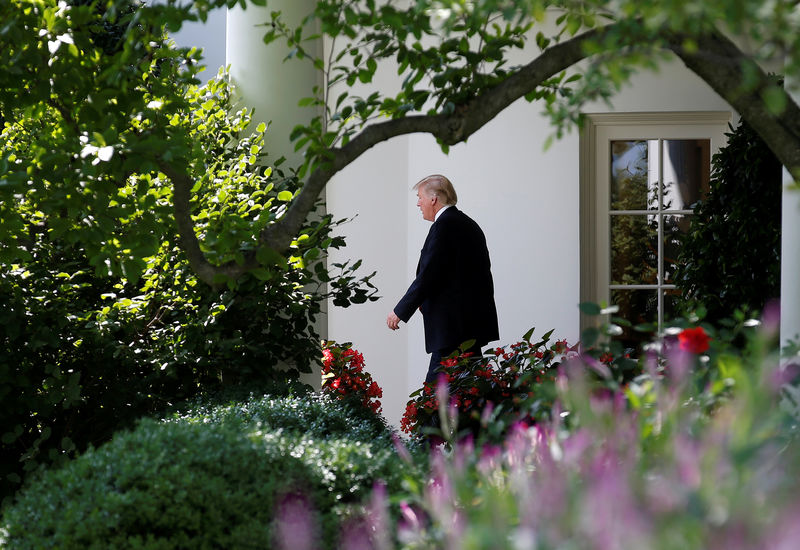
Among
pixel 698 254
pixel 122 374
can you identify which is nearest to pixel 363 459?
pixel 122 374

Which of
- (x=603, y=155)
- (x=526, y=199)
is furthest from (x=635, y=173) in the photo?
(x=526, y=199)

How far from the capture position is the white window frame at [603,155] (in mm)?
6547

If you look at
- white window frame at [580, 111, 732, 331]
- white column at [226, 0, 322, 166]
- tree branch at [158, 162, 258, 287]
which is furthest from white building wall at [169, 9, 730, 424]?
tree branch at [158, 162, 258, 287]

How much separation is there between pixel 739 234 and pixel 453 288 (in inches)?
57.8

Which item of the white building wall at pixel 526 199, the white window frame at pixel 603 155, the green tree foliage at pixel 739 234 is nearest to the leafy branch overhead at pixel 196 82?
the green tree foliage at pixel 739 234

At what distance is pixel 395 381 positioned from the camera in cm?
716

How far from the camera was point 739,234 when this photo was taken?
4.84 m

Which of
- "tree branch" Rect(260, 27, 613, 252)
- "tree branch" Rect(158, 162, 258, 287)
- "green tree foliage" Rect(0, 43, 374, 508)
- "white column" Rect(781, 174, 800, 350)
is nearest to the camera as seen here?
"tree branch" Rect(260, 27, 613, 252)

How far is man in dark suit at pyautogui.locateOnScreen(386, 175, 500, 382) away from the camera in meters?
4.84

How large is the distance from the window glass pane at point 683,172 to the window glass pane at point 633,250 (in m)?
0.23

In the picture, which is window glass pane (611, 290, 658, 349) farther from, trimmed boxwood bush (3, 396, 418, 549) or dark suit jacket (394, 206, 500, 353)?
trimmed boxwood bush (3, 396, 418, 549)

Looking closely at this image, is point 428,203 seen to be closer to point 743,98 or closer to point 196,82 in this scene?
point 196,82

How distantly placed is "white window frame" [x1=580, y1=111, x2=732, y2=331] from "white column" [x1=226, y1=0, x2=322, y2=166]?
8.24 ft

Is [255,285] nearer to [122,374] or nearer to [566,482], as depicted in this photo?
[122,374]
